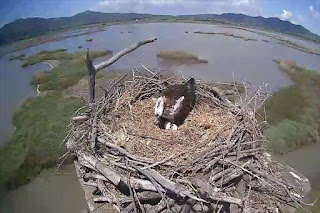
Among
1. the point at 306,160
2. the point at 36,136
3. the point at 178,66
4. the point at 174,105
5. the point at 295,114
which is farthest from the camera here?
the point at 178,66

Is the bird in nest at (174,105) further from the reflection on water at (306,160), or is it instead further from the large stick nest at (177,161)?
the reflection on water at (306,160)

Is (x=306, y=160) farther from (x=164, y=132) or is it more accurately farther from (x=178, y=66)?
(x=178, y=66)

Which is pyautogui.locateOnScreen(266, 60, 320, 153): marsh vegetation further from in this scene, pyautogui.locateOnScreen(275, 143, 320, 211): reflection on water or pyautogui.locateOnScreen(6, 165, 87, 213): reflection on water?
pyautogui.locateOnScreen(6, 165, 87, 213): reflection on water

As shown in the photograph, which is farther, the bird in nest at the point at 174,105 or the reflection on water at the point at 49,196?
the reflection on water at the point at 49,196

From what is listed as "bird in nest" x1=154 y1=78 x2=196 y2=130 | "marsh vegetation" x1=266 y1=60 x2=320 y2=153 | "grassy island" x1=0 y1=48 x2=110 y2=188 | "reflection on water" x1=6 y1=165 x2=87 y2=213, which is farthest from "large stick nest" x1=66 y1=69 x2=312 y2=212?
"marsh vegetation" x1=266 y1=60 x2=320 y2=153

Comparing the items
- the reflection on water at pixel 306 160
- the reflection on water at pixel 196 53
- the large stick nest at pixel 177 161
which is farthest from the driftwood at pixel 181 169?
the reflection on water at pixel 196 53

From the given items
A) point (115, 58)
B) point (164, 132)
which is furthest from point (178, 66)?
point (164, 132)
